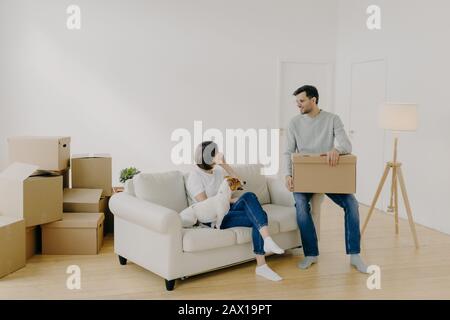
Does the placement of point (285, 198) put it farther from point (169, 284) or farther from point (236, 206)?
point (169, 284)

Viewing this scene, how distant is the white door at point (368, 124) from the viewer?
638 centimetres

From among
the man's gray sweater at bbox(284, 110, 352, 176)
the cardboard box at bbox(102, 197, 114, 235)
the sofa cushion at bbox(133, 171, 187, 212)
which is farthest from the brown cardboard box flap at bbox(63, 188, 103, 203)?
the man's gray sweater at bbox(284, 110, 352, 176)

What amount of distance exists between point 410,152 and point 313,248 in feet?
7.78

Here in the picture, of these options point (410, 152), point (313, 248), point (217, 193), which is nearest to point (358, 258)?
point (313, 248)

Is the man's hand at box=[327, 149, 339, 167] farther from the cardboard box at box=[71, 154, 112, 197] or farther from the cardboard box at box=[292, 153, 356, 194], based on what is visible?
the cardboard box at box=[71, 154, 112, 197]

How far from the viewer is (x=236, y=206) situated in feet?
12.8

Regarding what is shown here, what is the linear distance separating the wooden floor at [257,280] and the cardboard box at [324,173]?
675 mm

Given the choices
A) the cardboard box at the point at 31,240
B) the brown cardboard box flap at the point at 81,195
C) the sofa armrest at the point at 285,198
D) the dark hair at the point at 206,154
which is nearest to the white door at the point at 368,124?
the sofa armrest at the point at 285,198

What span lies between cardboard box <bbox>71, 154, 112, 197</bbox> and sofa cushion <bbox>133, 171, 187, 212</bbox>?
110cm

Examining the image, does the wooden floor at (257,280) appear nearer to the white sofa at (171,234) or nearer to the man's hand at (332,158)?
the white sofa at (171,234)

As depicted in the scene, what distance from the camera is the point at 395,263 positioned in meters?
4.24

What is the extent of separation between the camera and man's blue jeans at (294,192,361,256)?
13.1 ft

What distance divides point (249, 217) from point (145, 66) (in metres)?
3.76

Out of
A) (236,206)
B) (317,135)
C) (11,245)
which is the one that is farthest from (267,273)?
(11,245)
